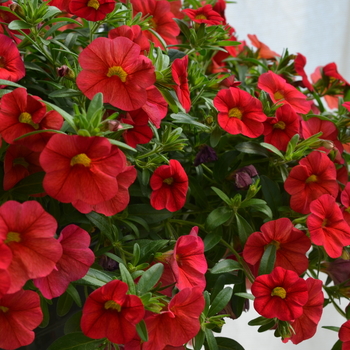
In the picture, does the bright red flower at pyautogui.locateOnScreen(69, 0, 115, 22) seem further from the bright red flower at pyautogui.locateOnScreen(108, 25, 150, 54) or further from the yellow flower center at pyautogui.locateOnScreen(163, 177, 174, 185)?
the yellow flower center at pyautogui.locateOnScreen(163, 177, 174, 185)

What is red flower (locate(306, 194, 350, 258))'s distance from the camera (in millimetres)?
568

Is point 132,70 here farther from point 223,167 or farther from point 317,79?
point 317,79

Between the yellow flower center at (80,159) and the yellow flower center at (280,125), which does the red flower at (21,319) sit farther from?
the yellow flower center at (280,125)

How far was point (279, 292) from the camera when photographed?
53cm

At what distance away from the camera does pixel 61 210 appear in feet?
1.85

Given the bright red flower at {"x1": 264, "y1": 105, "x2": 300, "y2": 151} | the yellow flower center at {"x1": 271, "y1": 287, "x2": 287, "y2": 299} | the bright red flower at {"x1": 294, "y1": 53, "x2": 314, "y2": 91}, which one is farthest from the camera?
the bright red flower at {"x1": 294, "y1": 53, "x2": 314, "y2": 91}

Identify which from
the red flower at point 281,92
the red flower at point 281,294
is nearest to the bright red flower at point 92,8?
the red flower at point 281,92

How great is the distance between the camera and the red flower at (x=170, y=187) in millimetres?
539

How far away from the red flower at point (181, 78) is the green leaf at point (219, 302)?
217 millimetres

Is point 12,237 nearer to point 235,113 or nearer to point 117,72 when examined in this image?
point 117,72

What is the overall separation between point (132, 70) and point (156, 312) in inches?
9.5

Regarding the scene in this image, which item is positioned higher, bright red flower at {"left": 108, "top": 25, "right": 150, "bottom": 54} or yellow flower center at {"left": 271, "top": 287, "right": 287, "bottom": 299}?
bright red flower at {"left": 108, "top": 25, "right": 150, "bottom": 54}

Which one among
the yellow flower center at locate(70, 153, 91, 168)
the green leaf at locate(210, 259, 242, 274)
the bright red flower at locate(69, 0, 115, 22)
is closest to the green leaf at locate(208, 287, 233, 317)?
the green leaf at locate(210, 259, 242, 274)

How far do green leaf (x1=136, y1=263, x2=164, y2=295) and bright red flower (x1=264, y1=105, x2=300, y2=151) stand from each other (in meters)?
0.25
